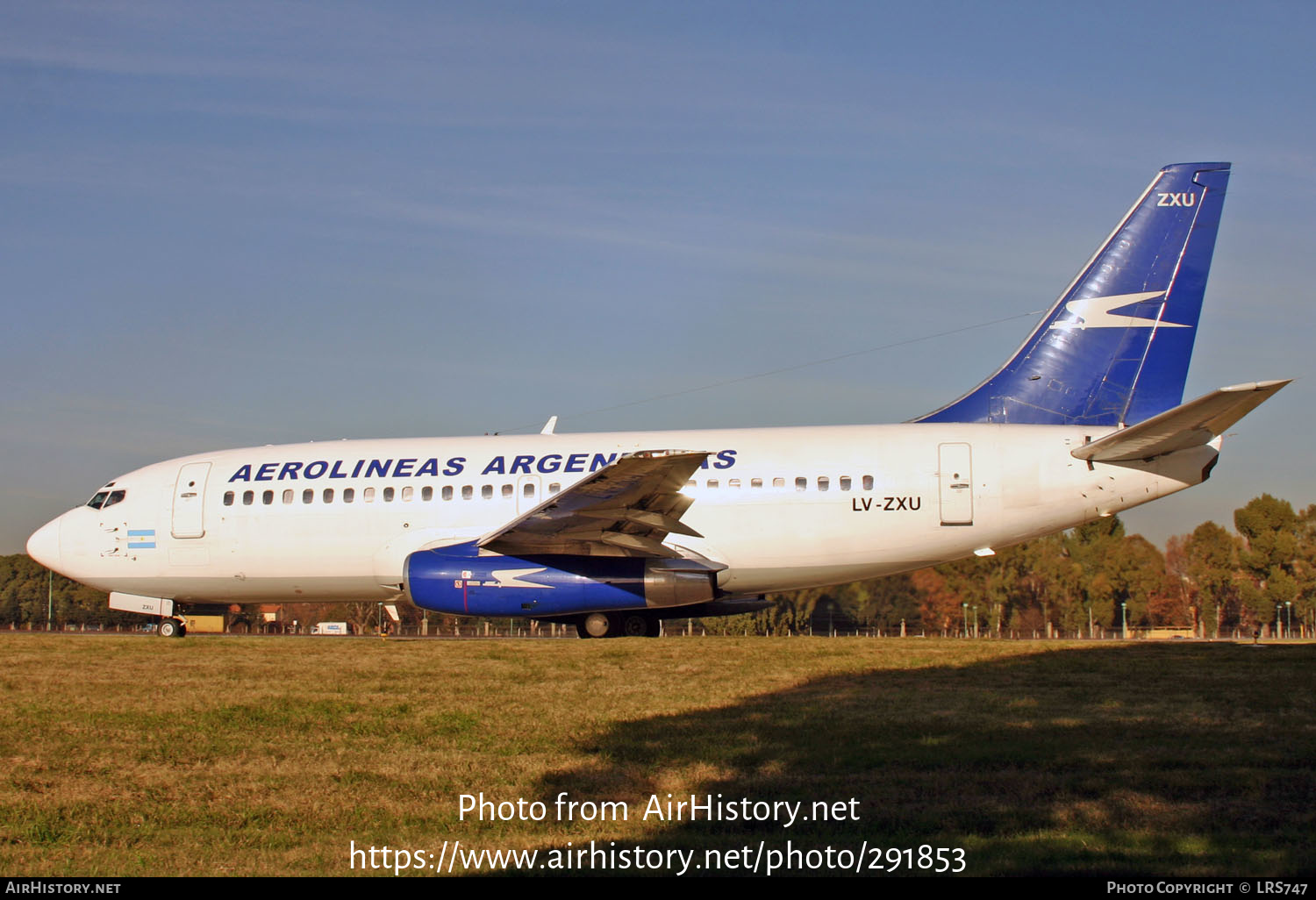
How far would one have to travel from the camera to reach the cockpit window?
70.7 feet

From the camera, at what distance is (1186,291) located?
18312mm

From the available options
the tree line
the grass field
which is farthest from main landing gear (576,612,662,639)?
the tree line

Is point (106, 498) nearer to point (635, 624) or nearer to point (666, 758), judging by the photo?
point (635, 624)

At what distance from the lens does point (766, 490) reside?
1853 centimetres

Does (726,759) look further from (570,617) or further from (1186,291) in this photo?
(1186,291)

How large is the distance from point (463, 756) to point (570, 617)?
9818mm

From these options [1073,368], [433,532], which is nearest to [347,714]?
[433,532]

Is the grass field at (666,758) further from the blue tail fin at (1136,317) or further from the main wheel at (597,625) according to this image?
the blue tail fin at (1136,317)

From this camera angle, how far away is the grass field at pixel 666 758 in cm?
674

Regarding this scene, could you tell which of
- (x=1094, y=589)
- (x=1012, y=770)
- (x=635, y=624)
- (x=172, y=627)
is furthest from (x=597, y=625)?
(x=1094, y=589)

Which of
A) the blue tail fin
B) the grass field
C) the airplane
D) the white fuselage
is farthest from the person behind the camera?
the blue tail fin

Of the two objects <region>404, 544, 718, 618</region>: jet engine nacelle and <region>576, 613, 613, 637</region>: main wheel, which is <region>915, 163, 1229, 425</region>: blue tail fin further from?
<region>576, 613, 613, 637</region>: main wheel

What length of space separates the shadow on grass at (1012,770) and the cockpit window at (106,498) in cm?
1467

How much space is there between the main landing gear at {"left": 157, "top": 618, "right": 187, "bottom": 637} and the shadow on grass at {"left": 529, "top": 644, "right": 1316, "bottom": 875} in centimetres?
1385
